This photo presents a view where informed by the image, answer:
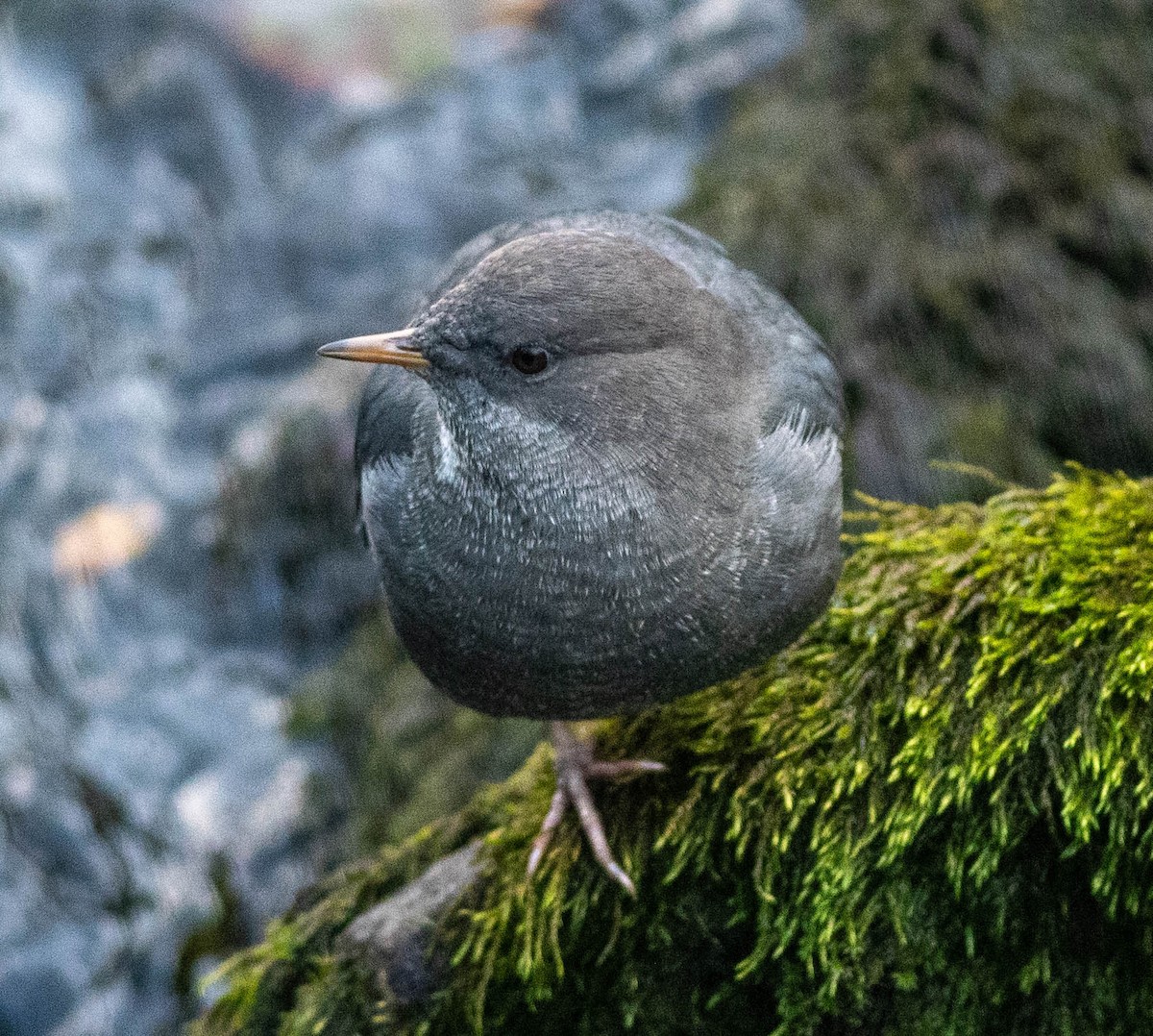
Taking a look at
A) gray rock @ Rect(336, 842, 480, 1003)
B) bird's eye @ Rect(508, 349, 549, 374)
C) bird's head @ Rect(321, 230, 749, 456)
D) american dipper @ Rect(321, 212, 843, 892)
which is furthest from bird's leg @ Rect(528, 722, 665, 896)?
bird's eye @ Rect(508, 349, 549, 374)

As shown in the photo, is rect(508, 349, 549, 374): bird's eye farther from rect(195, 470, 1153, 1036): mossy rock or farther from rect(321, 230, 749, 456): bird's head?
rect(195, 470, 1153, 1036): mossy rock

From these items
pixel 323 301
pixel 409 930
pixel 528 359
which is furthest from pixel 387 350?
pixel 323 301

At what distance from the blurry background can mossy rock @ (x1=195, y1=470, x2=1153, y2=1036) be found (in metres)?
2.45

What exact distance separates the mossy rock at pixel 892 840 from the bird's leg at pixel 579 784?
1.7 inches

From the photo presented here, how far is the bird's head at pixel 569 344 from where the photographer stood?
243 centimetres

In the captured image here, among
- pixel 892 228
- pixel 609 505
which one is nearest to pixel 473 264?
pixel 609 505

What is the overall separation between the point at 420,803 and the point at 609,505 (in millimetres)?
3256

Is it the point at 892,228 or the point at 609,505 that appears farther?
the point at 892,228

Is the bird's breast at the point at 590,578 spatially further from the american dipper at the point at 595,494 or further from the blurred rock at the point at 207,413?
the blurred rock at the point at 207,413

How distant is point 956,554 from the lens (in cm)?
271

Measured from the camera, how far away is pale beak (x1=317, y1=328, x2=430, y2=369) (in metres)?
2.53

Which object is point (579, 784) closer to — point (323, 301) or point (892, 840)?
point (892, 840)

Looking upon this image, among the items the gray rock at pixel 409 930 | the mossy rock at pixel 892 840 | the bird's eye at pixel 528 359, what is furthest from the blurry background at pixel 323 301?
the bird's eye at pixel 528 359

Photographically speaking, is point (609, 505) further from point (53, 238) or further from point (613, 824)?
point (53, 238)
